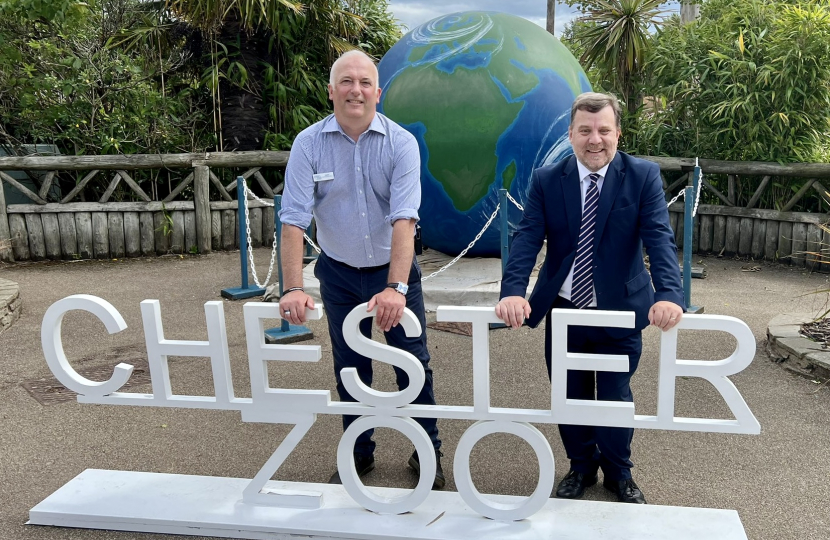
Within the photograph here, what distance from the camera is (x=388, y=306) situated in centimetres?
262

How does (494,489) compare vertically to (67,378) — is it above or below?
below

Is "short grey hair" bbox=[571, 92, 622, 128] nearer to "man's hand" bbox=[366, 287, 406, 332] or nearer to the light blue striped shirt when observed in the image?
the light blue striped shirt

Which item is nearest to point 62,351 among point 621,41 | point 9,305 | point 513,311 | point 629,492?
point 513,311

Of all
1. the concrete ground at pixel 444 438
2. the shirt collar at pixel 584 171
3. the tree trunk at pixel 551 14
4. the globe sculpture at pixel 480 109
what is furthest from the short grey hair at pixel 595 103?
the tree trunk at pixel 551 14

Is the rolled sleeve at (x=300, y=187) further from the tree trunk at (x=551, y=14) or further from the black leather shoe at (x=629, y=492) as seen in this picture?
the tree trunk at (x=551, y=14)

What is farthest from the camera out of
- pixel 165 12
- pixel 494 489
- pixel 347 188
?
pixel 165 12

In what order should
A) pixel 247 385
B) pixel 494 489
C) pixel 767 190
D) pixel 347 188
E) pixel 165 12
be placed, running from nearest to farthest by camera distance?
pixel 347 188
pixel 494 489
pixel 247 385
pixel 767 190
pixel 165 12

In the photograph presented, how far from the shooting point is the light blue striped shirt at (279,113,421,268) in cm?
282

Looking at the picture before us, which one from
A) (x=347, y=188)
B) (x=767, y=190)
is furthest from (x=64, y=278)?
(x=767, y=190)

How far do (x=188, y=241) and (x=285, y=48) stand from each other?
2962mm

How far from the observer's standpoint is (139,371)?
4.65 meters

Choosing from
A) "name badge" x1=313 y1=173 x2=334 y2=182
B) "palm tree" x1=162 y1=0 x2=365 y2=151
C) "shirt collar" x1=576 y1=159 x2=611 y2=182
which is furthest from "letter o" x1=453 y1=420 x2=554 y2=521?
"palm tree" x1=162 y1=0 x2=365 y2=151

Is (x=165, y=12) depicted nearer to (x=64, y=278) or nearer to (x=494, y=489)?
(x=64, y=278)

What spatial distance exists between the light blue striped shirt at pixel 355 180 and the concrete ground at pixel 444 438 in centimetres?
113
